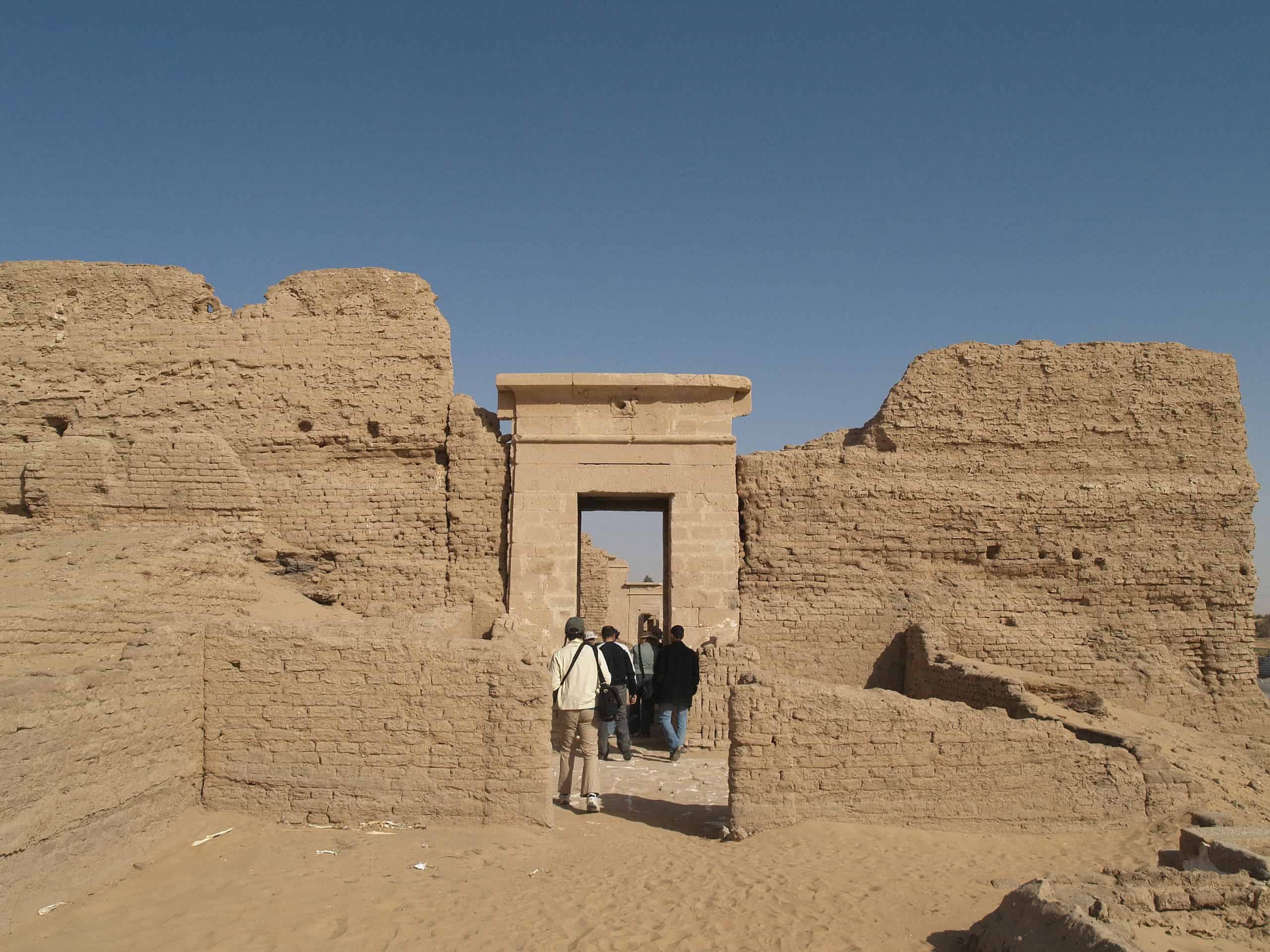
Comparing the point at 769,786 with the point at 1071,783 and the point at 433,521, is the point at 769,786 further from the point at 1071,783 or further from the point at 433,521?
the point at 433,521

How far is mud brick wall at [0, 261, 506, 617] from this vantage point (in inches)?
489

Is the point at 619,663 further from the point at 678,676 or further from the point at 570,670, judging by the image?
the point at 570,670

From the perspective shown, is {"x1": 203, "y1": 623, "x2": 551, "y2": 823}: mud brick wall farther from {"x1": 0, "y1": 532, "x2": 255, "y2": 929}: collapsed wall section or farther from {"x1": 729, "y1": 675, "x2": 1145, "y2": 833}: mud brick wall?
{"x1": 729, "y1": 675, "x2": 1145, "y2": 833}: mud brick wall

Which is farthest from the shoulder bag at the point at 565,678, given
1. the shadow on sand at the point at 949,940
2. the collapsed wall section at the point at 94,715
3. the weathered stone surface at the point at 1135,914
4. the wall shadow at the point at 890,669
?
the wall shadow at the point at 890,669

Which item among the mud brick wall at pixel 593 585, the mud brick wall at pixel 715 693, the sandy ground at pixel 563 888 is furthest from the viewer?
the mud brick wall at pixel 593 585

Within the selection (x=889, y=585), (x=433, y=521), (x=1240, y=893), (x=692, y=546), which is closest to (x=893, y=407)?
(x=889, y=585)

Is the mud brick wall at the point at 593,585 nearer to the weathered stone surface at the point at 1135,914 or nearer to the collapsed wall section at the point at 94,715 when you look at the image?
the collapsed wall section at the point at 94,715

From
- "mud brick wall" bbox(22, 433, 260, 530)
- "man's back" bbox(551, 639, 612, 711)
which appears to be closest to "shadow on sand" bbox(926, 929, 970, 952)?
"man's back" bbox(551, 639, 612, 711)

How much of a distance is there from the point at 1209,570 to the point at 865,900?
8.71 m

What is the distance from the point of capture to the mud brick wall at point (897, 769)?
23.4 ft

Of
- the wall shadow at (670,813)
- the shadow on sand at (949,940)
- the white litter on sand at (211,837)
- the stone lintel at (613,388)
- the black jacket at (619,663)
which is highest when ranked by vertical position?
the stone lintel at (613,388)

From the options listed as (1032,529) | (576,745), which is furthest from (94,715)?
(1032,529)

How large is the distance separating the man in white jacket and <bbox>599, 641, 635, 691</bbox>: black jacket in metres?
1.05

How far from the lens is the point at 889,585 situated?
480 inches
